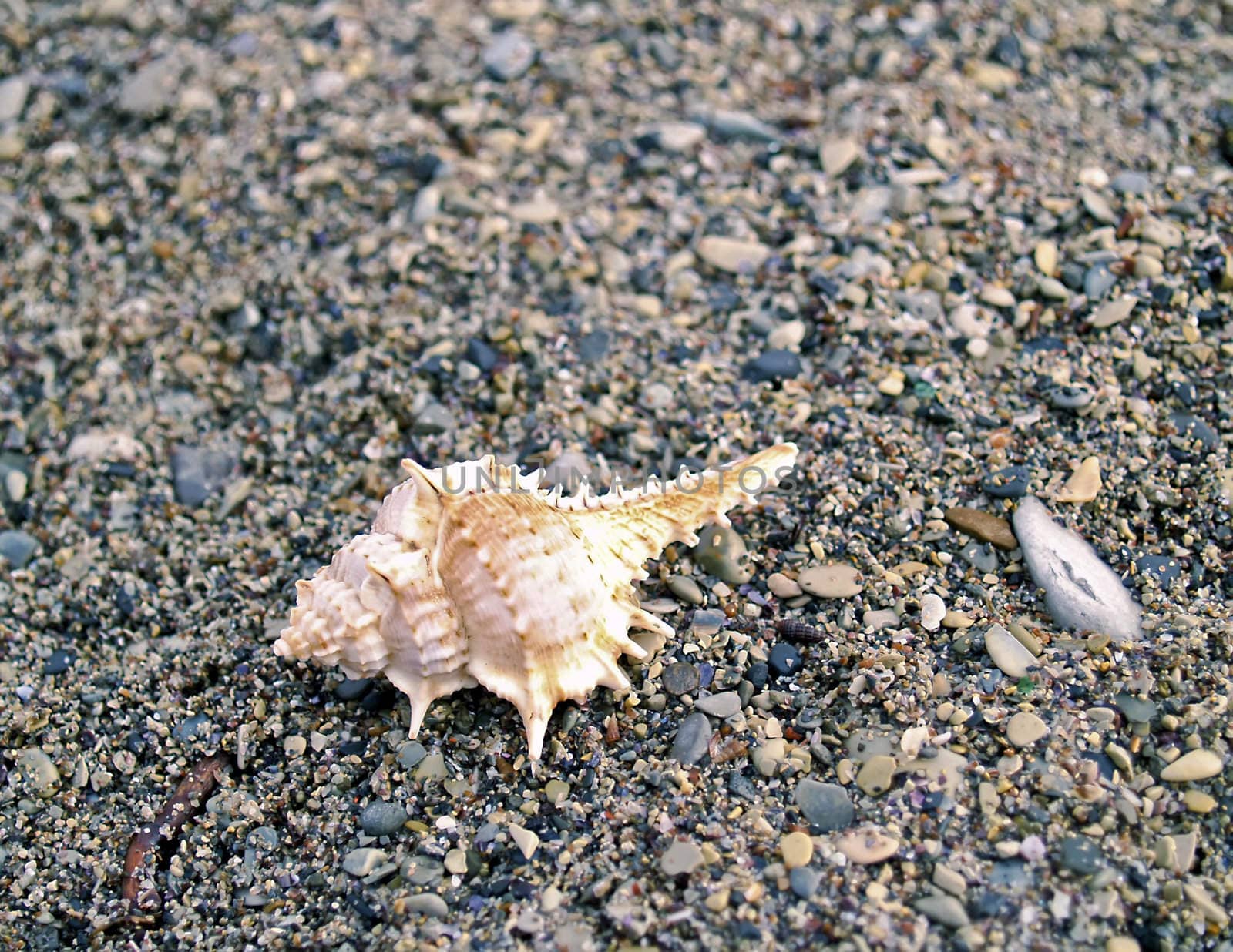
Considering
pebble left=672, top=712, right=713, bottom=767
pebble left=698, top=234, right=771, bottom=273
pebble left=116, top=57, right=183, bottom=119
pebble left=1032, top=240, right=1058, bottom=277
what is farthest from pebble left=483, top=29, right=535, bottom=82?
pebble left=672, top=712, right=713, bottom=767

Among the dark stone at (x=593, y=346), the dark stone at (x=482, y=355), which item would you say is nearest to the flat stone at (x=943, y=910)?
the dark stone at (x=593, y=346)

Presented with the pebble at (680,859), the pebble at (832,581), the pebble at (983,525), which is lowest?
the pebble at (680,859)

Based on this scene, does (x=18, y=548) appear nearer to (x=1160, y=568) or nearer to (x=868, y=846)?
(x=868, y=846)

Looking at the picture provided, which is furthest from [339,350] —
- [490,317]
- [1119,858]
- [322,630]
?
[1119,858]

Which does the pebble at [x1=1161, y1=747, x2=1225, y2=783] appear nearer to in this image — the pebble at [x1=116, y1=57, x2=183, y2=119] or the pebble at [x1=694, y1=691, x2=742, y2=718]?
the pebble at [x1=694, y1=691, x2=742, y2=718]

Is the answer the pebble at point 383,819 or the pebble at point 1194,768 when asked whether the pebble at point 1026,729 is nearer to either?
the pebble at point 1194,768

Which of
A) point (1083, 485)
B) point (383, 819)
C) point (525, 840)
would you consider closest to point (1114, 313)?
point (1083, 485)
